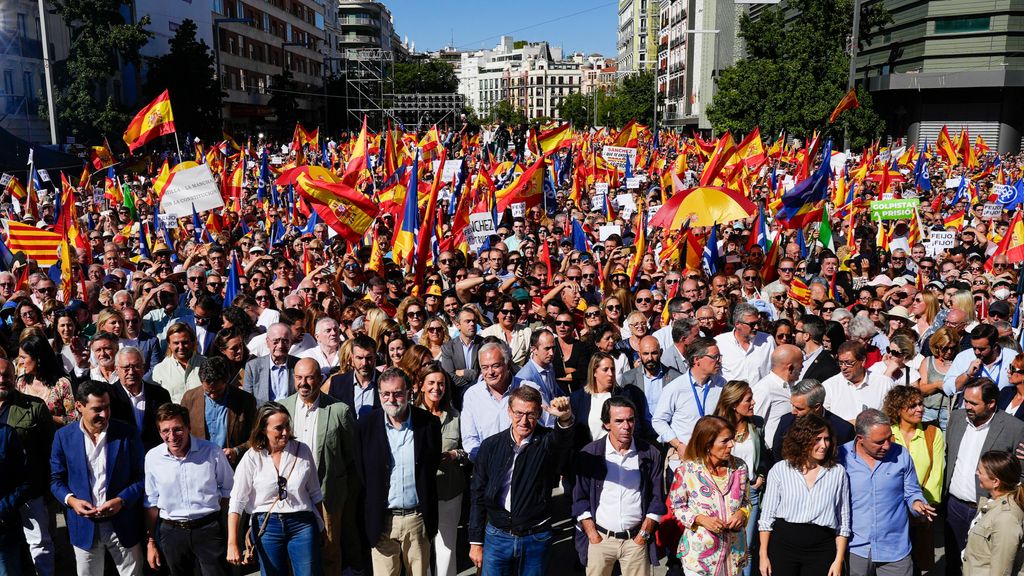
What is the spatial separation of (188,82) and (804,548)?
41.8m

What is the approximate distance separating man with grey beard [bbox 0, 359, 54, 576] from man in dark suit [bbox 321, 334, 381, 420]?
169 cm

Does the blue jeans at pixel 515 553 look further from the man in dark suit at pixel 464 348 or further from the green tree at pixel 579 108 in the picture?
the green tree at pixel 579 108

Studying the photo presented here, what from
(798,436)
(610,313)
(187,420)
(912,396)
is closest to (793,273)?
(610,313)

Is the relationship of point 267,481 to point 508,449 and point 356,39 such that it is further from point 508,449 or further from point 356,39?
point 356,39

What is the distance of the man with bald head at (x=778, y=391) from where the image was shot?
6.21 metres

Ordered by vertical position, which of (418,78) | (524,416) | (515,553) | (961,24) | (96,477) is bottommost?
(515,553)

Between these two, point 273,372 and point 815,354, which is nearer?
point 273,372

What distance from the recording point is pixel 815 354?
281 inches

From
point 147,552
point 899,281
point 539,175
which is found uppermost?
point 539,175

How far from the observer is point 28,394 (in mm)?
5926

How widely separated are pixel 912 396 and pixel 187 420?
13.3ft

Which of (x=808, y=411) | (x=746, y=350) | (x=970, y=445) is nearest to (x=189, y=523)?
(x=808, y=411)

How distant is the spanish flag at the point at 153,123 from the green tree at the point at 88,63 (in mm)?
21442

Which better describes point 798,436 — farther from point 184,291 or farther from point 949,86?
point 949,86
